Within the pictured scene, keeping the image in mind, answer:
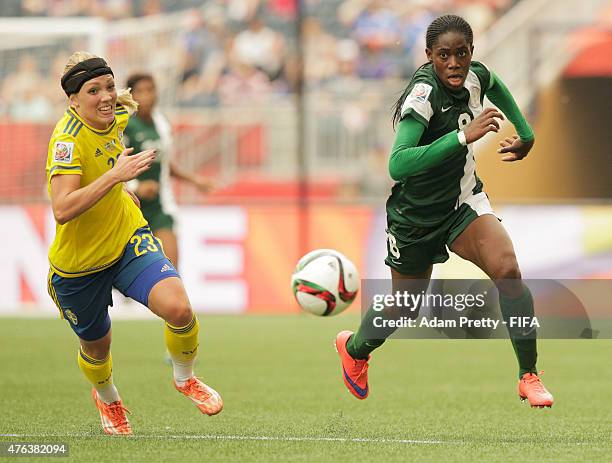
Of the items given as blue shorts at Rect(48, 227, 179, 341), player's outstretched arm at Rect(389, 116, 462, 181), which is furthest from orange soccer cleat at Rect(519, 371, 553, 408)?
blue shorts at Rect(48, 227, 179, 341)

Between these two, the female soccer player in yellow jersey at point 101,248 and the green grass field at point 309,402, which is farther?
the female soccer player in yellow jersey at point 101,248

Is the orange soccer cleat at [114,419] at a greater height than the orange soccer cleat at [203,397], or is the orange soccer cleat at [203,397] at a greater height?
the orange soccer cleat at [203,397]

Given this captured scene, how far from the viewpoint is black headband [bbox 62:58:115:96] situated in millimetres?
6082

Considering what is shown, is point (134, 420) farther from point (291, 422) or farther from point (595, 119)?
point (595, 119)

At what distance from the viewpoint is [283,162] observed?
51.0 ft

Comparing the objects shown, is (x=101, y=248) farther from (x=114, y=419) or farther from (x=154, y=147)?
(x=154, y=147)

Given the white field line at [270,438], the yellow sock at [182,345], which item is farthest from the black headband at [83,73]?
the white field line at [270,438]

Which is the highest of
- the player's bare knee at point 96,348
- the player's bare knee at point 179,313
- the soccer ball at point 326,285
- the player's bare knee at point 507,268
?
the player's bare knee at point 507,268

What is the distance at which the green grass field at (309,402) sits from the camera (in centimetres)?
594

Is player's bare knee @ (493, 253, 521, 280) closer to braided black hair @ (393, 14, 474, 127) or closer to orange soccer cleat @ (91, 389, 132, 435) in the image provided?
braided black hair @ (393, 14, 474, 127)

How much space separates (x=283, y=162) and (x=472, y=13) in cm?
337

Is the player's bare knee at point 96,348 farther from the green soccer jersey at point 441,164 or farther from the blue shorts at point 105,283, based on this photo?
the green soccer jersey at point 441,164

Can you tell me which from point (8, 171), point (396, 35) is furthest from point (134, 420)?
point (396, 35)

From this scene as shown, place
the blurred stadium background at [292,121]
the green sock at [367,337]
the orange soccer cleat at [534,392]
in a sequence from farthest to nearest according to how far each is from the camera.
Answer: the blurred stadium background at [292,121] → the green sock at [367,337] → the orange soccer cleat at [534,392]
